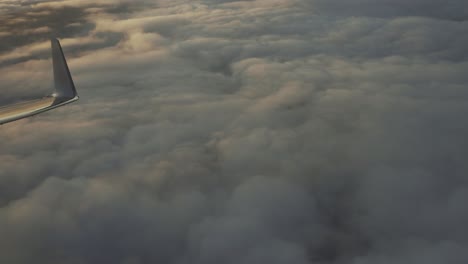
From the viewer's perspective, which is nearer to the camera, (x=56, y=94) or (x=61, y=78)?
(x=61, y=78)

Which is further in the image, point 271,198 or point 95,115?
point 95,115

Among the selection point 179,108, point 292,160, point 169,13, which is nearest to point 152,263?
point 292,160

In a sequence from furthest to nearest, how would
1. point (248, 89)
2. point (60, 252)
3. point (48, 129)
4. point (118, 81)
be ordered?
1. point (118, 81)
2. point (248, 89)
3. point (48, 129)
4. point (60, 252)

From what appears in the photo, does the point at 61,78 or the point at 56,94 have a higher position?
the point at 61,78

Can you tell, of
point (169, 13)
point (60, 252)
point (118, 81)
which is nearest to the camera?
point (60, 252)

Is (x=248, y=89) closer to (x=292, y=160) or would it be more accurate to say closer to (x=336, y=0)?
(x=292, y=160)
